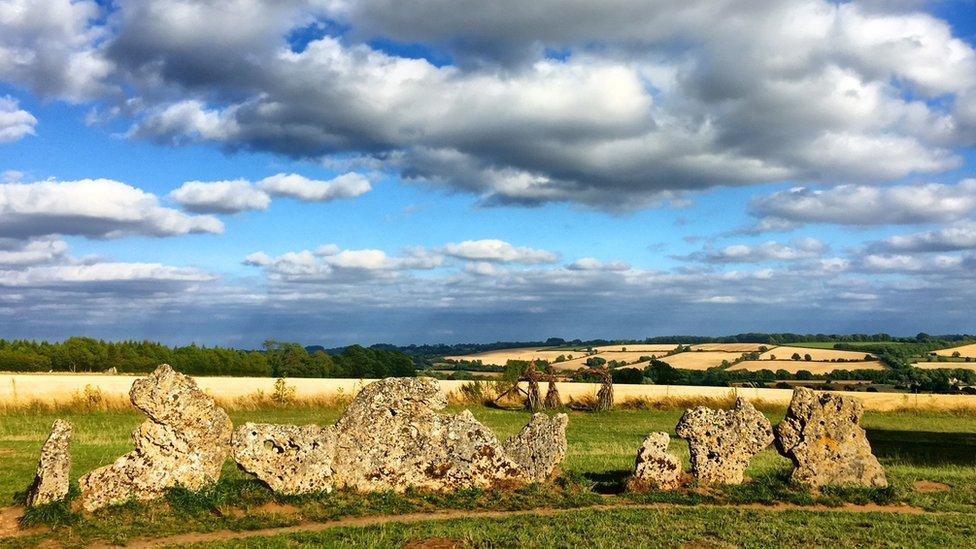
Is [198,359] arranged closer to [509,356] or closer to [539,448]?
[509,356]

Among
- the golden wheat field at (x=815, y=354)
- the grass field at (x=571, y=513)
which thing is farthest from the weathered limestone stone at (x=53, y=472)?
the golden wheat field at (x=815, y=354)

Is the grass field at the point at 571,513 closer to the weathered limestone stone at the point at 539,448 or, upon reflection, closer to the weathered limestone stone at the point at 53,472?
the weathered limestone stone at the point at 539,448

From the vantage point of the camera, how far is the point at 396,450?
15.7 meters

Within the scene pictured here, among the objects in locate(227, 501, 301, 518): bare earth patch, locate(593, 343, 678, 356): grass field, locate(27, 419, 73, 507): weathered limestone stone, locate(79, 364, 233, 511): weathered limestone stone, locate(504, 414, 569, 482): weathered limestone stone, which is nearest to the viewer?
locate(27, 419, 73, 507): weathered limestone stone

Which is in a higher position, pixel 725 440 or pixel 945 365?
pixel 725 440

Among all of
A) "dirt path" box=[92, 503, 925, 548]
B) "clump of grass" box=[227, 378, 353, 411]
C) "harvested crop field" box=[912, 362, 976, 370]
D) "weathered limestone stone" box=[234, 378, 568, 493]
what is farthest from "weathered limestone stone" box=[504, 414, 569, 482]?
"harvested crop field" box=[912, 362, 976, 370]

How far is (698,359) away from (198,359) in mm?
64198

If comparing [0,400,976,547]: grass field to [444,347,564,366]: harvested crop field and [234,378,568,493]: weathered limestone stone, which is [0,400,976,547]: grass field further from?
[444,347,564,366]: harvested crop field

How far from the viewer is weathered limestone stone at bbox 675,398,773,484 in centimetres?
1656

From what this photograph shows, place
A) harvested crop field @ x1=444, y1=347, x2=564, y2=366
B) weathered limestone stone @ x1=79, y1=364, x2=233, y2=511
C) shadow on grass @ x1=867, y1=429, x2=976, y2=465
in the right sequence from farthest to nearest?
1. harvested crop field @ x1=444, y1=347, x2=564, y2=366
2. shadow on grass @ x1=867, y1=429, x2=976, y2=465
3. weathered limestone stone @ x1=79, y1=364, x2=233, y2=511

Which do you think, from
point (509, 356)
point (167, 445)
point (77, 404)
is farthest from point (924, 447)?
point (509, 356)

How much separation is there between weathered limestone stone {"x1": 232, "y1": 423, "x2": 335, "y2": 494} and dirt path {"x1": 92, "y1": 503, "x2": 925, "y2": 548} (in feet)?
4.97

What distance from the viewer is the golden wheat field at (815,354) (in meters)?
102

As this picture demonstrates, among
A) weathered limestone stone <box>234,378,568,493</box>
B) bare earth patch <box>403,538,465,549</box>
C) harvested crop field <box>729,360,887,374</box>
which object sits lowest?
harvested crop field <box>729,360,887,374</box>
